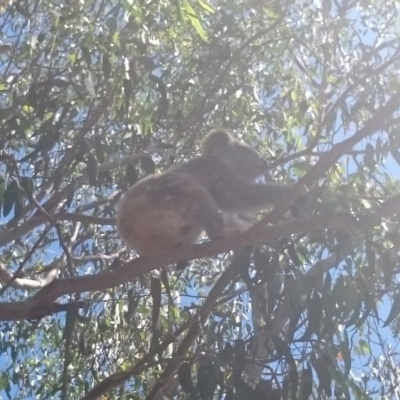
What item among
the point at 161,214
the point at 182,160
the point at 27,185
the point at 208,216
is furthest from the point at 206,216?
the point at 182,160

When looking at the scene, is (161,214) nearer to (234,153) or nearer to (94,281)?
(94,281)

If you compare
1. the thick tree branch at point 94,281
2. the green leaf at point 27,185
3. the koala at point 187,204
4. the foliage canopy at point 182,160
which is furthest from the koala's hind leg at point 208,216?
the green leaf at point 27,185

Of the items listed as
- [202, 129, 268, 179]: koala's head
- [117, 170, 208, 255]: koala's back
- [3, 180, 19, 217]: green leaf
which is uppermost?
[202, 129, 268, 179]: koala's head

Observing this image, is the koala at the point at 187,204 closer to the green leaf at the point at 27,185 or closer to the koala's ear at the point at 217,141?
the koala's ear at the point at 217,141

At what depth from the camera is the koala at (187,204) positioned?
11.8 feet

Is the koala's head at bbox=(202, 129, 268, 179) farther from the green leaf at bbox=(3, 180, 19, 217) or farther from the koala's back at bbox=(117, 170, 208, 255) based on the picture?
the green leaf at bbox=(3, 180, 19, 217)

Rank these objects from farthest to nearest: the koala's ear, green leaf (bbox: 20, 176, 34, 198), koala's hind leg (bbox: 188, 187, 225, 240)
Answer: the koala's ear
koala's hind leg (bbox: 188, 187, 225, 240)
green leaf (bbox: 20, 176, 34, 198)

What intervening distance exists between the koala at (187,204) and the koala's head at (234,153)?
75 mm

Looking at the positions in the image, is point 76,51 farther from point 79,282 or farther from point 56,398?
point 56,398

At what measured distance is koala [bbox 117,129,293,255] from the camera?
11.8ft

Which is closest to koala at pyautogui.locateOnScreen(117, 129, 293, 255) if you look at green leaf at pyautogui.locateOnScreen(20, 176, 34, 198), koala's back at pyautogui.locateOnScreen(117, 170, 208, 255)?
koala's back at pyautogui.locateOnScreen(117, 170, 208, 255)

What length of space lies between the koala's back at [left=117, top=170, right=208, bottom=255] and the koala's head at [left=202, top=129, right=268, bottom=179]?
46 centimetres

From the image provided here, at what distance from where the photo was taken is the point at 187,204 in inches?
142

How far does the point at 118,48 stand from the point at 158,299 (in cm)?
120
